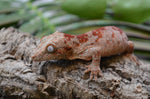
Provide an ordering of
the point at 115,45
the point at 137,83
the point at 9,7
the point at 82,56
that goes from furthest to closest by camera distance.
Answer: the point at 9,7 < the point at 115,45 < the point at 82,56 < the point at 137,83

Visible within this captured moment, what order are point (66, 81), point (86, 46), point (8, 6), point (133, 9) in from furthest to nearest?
point (133, 9), point (8, 6), point (86, 46), point (66, 81)

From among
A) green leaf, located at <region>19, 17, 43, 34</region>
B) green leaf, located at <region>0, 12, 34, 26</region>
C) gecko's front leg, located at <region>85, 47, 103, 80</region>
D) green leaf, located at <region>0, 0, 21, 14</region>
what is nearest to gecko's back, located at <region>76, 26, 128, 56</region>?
gecko's front leg, located at <region>85, 47, 103, 80</region>

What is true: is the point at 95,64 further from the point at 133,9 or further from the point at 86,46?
the point at 133,9

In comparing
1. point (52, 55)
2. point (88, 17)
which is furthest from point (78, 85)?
point (88, 17)

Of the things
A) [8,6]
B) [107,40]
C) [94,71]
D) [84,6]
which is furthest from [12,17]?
[94,71]

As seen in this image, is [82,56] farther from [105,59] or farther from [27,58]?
[27,58]

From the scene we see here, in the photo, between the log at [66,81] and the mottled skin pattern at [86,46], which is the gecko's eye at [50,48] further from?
the log at [66,81]
